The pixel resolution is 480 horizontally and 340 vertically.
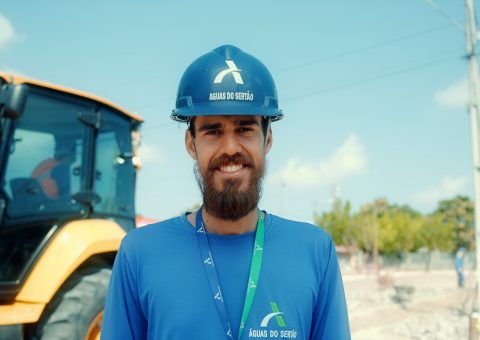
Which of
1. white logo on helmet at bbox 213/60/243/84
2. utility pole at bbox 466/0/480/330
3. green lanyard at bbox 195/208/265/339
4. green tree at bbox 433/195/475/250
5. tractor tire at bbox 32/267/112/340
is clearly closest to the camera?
green lanyard at bbox 195/208/265/339

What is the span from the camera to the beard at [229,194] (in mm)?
2012

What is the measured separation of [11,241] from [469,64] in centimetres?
947

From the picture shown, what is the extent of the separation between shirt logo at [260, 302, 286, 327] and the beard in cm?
38

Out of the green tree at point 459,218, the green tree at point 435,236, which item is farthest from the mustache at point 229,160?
the green tree at point 459,218

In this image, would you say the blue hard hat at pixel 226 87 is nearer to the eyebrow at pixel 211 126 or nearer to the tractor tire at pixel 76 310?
the eyebrow at pixel 211 126

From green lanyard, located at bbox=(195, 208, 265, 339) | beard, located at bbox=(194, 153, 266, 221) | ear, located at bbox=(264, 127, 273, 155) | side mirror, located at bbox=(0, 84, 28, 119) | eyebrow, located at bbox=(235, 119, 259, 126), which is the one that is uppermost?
side mirror, located at bbox=(0, 84, 28, 119)

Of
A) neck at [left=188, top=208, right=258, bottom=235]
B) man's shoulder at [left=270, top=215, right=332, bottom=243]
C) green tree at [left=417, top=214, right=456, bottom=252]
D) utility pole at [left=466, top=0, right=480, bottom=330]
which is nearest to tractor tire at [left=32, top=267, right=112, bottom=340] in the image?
neck at [left=188, top=208, right=258, bottom=235]

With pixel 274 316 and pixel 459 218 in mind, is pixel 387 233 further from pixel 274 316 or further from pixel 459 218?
pixel 274 316

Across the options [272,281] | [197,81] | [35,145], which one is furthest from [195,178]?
[35,145]

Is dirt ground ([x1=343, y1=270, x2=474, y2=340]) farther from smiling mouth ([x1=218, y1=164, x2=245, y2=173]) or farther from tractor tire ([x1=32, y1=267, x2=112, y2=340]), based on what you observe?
smiling mouth ([x1=218, y1=164, x2=245, y2=173])

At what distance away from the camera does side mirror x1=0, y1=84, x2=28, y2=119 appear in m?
4.16

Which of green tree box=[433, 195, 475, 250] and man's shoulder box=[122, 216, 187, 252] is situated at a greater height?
green tree box=[433, 195, 475, 250]

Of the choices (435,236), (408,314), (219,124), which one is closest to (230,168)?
(219,124)

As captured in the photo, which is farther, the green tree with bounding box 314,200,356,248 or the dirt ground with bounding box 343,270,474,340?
the green tree with bounding box 314,200,356,248
